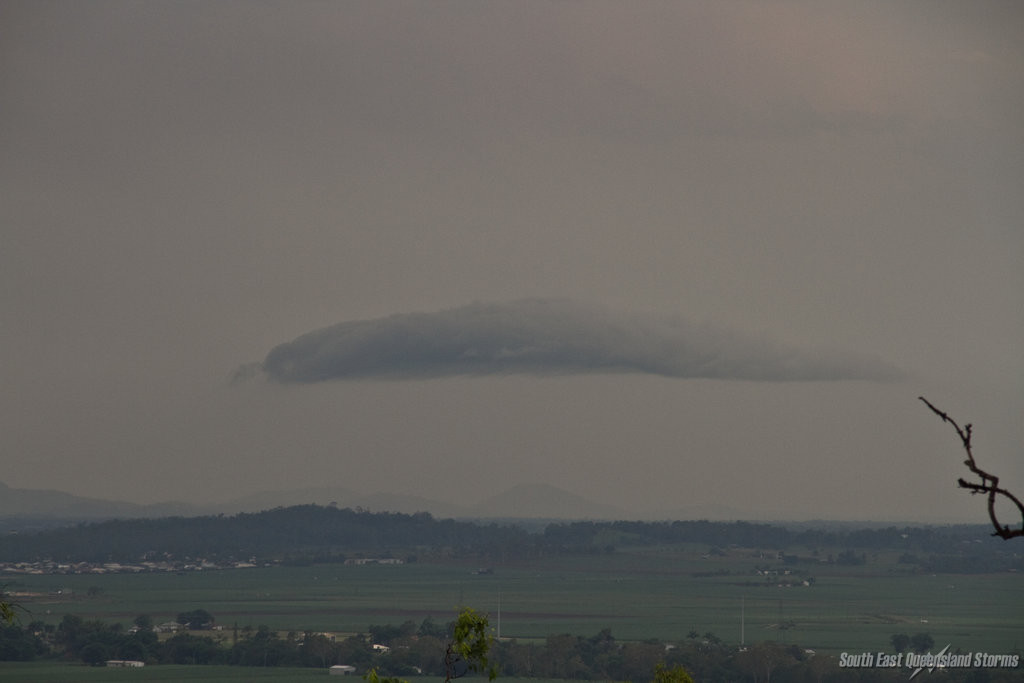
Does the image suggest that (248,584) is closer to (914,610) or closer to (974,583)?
(914,610)

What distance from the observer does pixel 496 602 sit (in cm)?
15562

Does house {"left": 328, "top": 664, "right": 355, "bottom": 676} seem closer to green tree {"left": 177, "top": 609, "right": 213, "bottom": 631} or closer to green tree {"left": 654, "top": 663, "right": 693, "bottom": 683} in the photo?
green tree {"left": 177, "top": 609, "right": 213, "bottom": 631}

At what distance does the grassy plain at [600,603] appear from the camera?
129m

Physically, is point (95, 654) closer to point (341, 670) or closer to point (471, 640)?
point (341, 670)

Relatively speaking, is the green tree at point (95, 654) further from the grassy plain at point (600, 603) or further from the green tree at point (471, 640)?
the green tree at point (471, 640)

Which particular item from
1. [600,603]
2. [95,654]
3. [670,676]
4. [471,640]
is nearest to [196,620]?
[95,654]

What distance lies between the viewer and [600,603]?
156625mm

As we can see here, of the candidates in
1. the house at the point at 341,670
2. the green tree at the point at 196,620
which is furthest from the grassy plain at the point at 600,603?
the house at the point at 341,670

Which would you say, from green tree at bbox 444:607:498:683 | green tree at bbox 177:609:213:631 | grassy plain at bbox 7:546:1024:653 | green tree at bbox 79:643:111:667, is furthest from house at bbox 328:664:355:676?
green tree at bbox 444:607:498:683

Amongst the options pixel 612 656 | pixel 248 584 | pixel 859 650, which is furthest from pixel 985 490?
pixel 248 584

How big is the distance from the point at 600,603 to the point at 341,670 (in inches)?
2424

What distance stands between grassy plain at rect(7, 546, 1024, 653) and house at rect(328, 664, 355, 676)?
789 inches

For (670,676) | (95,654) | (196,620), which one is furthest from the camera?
(196,620)

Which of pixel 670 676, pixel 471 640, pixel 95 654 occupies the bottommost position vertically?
pixel 95 654
